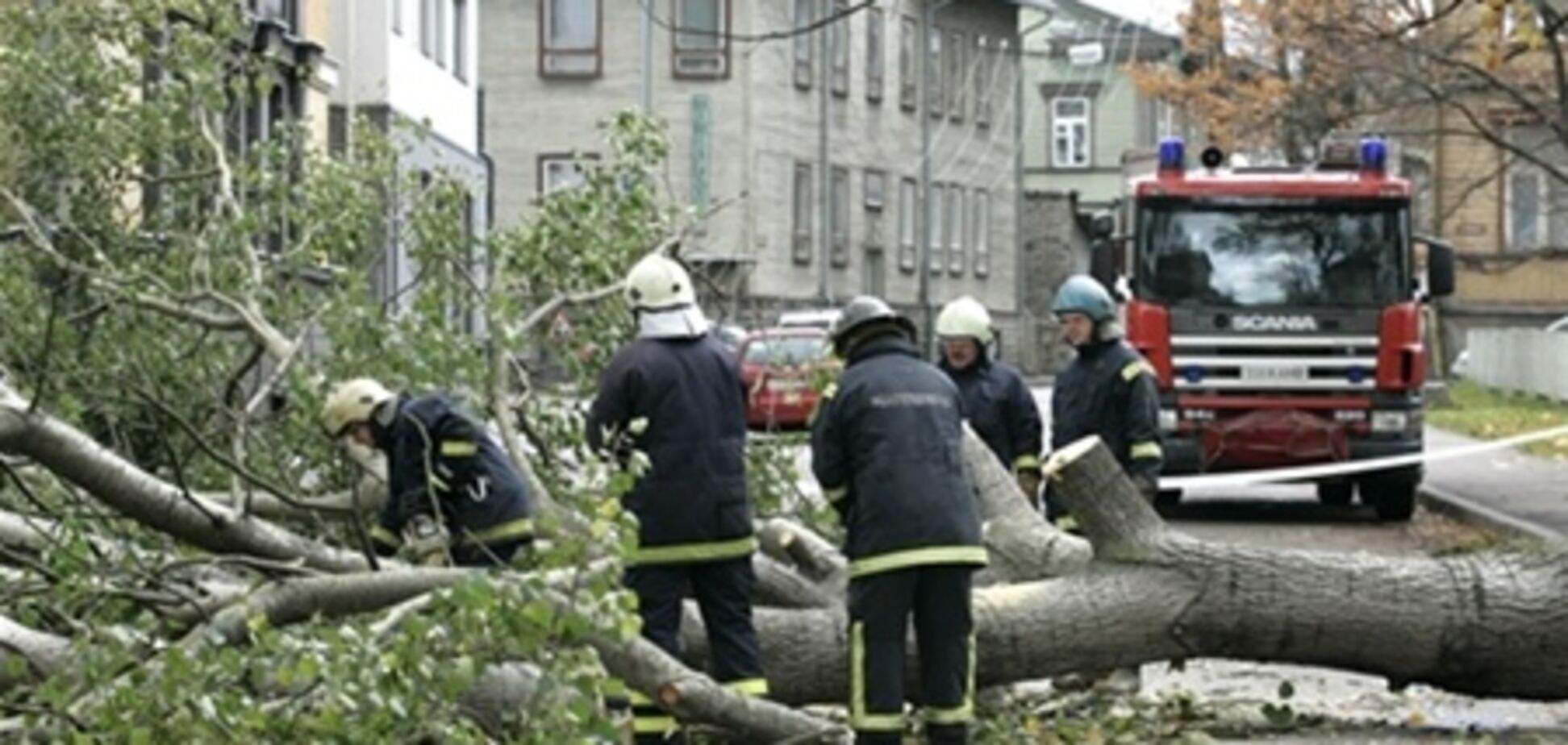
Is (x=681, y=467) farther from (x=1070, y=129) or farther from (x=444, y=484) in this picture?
(x=1070, y=129)

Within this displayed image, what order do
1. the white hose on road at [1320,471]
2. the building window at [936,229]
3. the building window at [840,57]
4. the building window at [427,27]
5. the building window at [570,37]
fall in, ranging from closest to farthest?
1. the white hose on road at [1320,471]
2. the building window at [427,27]
3. the building window at [570,37]
4. the building window at [840,57]
5. the building window at [936,229]

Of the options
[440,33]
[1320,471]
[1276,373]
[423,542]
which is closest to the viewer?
[423,542]

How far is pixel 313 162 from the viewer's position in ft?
50.0

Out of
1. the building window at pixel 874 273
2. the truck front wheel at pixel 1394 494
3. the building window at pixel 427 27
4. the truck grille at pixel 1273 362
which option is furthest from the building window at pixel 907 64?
the truck grille at pixel 1273 362

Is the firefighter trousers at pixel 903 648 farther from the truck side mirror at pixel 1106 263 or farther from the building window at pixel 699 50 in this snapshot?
the building window at pixel 699 50

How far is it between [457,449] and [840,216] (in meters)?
50.7

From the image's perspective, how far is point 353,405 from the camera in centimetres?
1077

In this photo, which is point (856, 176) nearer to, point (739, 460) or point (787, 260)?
point (787, 260)

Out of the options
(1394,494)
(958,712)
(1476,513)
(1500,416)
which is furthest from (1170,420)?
(1500,416)

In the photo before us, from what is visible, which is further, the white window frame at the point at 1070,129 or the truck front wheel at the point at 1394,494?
the white window frame at the point at 1070,129

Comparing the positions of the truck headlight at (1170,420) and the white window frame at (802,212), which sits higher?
the white window frame at (802,212)

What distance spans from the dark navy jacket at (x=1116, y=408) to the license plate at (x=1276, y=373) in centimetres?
1036

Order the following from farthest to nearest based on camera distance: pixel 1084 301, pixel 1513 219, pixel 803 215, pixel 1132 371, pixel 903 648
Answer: pixel 1513 219
pixel 803 215
pixel 1132 371
pixel 1084 301
pixel 903 648

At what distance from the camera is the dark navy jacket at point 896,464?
33.6ft
